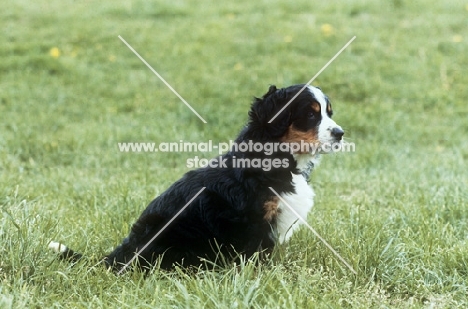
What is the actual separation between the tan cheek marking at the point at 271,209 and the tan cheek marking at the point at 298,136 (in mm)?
339

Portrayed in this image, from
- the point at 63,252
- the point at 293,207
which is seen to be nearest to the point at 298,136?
the point at 293,207

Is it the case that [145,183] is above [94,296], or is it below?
below

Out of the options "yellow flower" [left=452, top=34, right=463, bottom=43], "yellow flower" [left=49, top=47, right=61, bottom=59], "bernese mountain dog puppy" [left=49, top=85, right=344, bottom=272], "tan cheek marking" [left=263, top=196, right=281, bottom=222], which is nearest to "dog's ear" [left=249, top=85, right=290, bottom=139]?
"bernese mountain dog puppy" [left=49, top=85, right=344, bottom=272]

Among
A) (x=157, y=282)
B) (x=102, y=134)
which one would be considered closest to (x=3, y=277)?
(x=157, y=282)

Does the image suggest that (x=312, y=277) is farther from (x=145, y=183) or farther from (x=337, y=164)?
(x=337, y=164)

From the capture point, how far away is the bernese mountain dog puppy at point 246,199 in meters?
3.15

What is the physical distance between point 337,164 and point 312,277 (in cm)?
311

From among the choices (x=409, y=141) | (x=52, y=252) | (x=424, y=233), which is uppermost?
(x=52, y=252)

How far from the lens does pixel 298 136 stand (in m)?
3.29

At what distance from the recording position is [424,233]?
12.2ft

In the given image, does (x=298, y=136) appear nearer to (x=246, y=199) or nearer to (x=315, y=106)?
(x=315, y=106)

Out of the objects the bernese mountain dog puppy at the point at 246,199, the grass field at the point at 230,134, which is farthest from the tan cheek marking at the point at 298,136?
the grass field at the point at 230,134

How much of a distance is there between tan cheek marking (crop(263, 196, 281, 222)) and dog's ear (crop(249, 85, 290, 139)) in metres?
0.36

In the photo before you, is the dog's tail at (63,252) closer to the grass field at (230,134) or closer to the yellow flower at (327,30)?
the grass field at (230,134)
